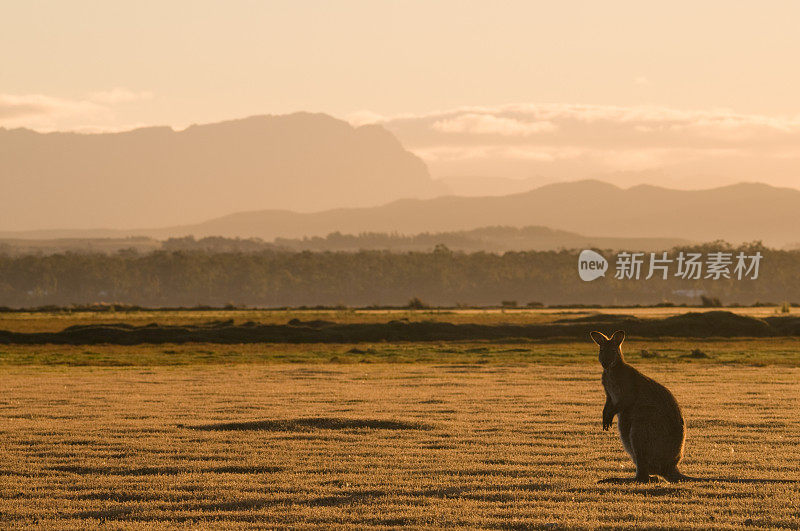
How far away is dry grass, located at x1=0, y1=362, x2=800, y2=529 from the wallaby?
26.1 inches

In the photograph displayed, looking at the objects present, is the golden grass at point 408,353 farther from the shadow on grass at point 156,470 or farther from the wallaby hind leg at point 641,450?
the wallaby hind leg at point 641,450

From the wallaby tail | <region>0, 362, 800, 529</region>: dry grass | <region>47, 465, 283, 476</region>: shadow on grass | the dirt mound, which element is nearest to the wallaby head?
<region>0, 362, 800, 529</region>: dry grass

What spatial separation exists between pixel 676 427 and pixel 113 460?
9.27 meters

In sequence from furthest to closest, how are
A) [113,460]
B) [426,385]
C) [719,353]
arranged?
[719,353] → [426,385] → [113,460]

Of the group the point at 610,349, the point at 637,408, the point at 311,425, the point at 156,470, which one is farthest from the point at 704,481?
the point at 311,425

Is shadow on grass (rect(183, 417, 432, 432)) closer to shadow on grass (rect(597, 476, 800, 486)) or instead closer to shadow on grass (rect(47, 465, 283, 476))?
shadow on grass (rect(47, 465, 283, 476))

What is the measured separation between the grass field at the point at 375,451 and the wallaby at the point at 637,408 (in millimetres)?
669

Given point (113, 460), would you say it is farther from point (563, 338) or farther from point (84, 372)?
point (563, 338)

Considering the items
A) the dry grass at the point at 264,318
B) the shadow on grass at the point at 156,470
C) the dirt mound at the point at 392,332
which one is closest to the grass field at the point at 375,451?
the shadow on grass at the point at 156,470


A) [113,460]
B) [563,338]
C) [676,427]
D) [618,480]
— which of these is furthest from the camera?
[563,338]

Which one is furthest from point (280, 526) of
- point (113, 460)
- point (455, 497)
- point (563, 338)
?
point (563, 338)

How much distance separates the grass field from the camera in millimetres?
14336

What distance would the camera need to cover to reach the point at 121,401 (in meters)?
30.4

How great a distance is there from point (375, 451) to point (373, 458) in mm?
Answer: 860
